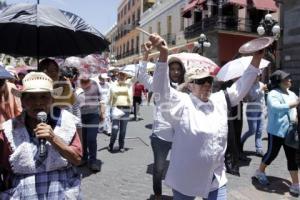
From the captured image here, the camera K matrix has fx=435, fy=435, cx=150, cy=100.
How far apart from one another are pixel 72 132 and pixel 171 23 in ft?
121

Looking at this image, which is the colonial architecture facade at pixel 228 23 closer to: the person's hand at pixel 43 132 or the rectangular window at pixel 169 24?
the rectangular window at pixel 169 24

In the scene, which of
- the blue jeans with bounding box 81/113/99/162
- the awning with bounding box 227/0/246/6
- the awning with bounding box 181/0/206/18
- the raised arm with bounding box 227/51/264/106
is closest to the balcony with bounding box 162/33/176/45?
the awning with bounding box 181/0/206/18

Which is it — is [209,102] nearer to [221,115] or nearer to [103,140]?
[221,115]

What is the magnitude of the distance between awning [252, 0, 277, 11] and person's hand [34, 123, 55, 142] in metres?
28.3

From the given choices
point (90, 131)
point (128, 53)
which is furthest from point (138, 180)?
point (128, 53)

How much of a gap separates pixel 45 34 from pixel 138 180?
2709mm

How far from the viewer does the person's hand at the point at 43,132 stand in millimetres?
2484

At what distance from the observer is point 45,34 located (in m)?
4.78

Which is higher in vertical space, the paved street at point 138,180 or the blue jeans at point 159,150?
the blue jeans at point 159,150

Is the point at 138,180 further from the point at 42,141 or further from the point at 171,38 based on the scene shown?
the point at 171,38

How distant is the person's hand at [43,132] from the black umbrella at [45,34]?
1.62 meters

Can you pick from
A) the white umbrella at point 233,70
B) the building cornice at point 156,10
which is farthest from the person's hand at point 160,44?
the building cornice at point 156,10

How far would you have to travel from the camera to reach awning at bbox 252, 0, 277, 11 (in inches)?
1147

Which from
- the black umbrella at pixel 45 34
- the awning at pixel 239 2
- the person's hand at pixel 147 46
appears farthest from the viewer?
the awning at pixel 239 2
